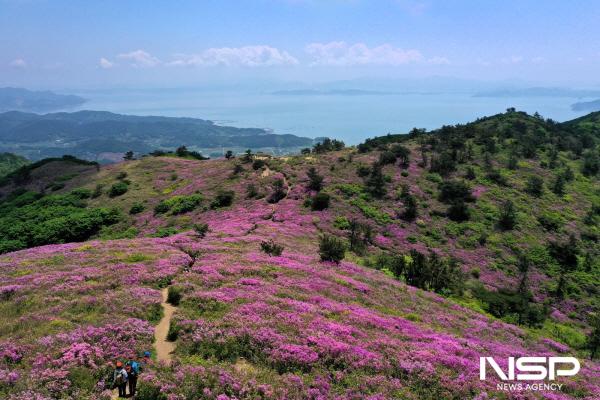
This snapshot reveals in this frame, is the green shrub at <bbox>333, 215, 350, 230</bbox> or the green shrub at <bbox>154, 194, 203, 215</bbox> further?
the green shrub at <bbox>154, 194, 203, 215</bbox>

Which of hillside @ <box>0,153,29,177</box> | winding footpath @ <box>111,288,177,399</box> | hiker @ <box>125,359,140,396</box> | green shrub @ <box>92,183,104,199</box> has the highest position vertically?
hiker @ <box>125,359,140,396</box>

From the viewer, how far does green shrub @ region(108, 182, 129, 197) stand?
5505 cm

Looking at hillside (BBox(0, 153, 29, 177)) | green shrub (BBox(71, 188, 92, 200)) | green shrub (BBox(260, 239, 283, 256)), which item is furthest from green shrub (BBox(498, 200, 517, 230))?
hillside (BBox(0, 153, 29, 177))

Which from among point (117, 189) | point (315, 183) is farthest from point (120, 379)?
point (117, 189)

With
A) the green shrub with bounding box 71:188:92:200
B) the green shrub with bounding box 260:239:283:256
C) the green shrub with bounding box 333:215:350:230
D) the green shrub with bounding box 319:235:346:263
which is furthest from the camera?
the green shrub with bounding box 71:188:92:200

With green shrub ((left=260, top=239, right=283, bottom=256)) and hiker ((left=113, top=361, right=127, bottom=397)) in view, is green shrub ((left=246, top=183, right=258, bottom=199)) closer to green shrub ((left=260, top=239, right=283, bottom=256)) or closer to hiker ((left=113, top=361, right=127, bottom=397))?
green shrub ((left=260, top=239, right=283, bottom=256))

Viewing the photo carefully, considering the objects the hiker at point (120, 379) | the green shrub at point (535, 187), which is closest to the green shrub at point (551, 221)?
the green shrub at point (535, 187)

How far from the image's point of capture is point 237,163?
62.1 m

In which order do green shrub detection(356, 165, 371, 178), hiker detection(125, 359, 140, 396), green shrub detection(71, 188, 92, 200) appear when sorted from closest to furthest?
hiker detection(125, 359, 140, 396)
green shrub detection(356, 165, 371, 178)
green shrub detection(71, 188, 92, 200)

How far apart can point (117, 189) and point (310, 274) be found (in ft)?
146

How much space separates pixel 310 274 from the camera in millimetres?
23438

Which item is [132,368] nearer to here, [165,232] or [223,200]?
[165,232]

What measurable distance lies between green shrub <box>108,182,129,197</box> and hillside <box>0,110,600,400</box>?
232 millimetres

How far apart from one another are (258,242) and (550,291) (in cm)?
2813
